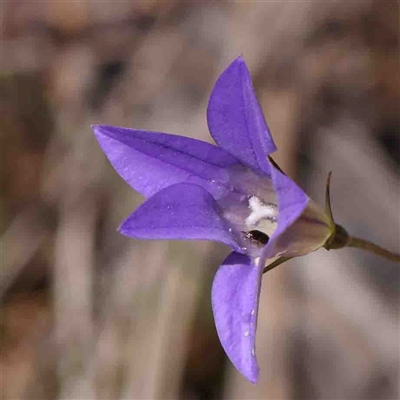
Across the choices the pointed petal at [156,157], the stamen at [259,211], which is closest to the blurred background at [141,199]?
the stamen at [259,211]

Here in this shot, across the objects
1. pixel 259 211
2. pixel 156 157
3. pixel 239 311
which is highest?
pixel 156 157

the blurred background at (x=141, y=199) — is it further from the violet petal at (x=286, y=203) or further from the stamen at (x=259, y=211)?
the violet petal at (x=286, y=203)

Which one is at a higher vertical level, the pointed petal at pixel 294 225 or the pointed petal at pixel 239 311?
the pointed petal at pixel 294 225

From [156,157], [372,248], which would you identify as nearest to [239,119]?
[156,157]

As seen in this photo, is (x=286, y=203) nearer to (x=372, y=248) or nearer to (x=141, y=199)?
(x=372, y=248)

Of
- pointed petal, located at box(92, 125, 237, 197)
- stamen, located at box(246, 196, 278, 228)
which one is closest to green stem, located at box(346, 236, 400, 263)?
stamen, located at box(246, 196, 278, 228)

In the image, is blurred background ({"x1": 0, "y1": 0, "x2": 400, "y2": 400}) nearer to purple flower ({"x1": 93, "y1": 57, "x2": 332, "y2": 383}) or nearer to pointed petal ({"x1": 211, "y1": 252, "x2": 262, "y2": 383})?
purple flower ({"x1": 93, "y1": 57, "x2": 332, "y2": 383})

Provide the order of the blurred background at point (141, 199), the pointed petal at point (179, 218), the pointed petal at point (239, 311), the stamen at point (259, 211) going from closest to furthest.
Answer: the pointed petal at point (239, 311) < the pointed petal at point (179, 218) < the stamen at point (259, 211) < the blurred background at point (141, 199)
